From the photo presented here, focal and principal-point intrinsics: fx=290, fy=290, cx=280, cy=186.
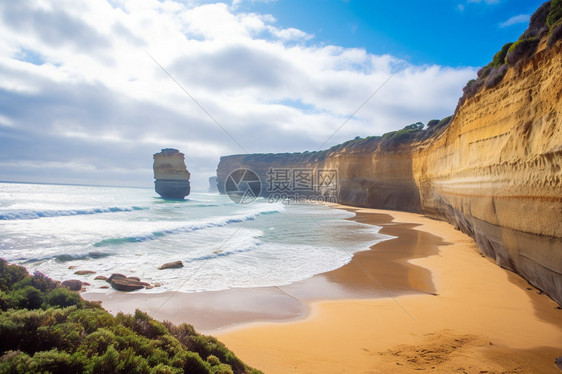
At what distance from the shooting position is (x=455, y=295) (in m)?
5.88

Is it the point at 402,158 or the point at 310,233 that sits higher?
the point at 402,158

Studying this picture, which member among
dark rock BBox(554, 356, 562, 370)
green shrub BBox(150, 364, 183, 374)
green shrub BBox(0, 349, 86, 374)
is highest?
green shrub BBox(0, 349, 86, 374)

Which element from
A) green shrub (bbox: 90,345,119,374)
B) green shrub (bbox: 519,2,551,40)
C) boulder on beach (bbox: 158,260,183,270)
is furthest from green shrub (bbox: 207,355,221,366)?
green shrub (bbox: 519,2,551,40)

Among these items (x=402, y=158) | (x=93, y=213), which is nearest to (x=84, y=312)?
(x=93, y=213)

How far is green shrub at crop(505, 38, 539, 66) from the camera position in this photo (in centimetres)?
660

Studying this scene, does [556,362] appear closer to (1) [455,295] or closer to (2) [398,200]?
Answer: (1) [455,295]

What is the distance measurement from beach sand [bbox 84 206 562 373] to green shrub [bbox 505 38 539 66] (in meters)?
5.14

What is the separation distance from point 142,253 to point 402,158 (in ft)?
81.5

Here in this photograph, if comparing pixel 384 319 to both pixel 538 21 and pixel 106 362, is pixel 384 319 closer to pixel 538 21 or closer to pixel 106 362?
pixel 106 362

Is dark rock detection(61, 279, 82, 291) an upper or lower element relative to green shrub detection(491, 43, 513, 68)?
lower

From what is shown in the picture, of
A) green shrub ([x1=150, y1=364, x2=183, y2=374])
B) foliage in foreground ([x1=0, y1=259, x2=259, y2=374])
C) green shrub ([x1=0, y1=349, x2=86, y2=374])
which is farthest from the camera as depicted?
green shrub ([x1=150, y1=364, x2=183, y2=374])

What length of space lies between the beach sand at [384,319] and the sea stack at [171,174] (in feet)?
150

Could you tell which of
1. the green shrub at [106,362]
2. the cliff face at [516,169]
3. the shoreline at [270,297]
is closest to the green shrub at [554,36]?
the cliff face at [516,169]

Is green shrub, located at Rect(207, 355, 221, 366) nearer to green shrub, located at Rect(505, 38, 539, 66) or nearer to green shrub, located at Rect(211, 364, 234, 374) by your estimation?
green shrub, located at Rect(211, 364, 234, 374)
